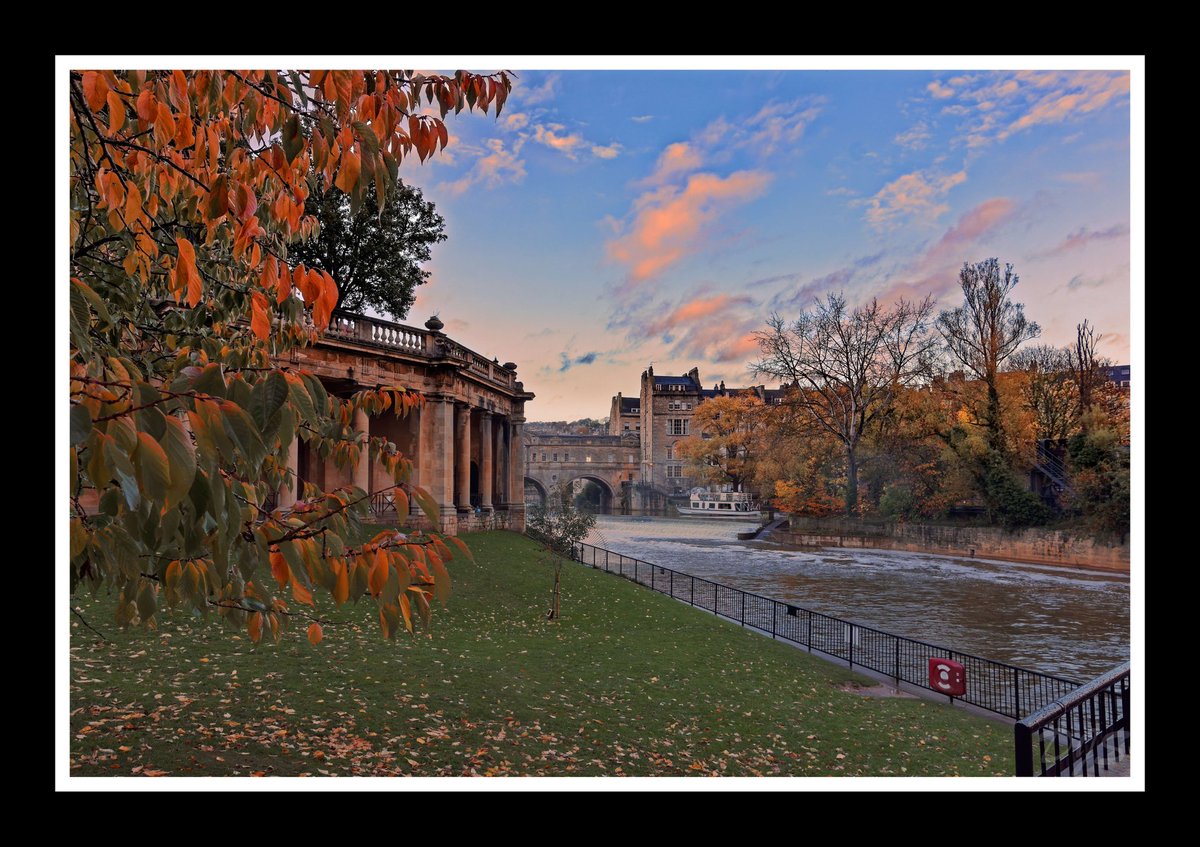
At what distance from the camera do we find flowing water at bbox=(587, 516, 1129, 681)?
45.5 feet

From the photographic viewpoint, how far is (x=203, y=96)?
9.93ft

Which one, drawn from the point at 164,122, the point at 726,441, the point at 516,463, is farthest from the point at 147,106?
the point at 726,441

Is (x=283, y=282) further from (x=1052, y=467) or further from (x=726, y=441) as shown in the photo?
(x=726, y=441)

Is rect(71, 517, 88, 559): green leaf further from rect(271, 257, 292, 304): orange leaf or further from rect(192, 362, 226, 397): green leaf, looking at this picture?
rect(271, 257, 292, 304): orange leaf

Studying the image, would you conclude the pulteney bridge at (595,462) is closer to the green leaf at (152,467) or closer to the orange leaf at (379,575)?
the orange leaf at (379,575)

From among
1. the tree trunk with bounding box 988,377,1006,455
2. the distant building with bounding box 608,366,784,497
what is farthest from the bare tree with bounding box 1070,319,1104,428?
the distant building with bounding box 608,366,784,497

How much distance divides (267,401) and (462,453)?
846 inches

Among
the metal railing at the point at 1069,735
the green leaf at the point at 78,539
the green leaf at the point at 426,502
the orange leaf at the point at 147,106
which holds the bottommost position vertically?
the metal railing at the point at 1069,735

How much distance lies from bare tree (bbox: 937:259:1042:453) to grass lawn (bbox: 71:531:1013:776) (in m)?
17.7

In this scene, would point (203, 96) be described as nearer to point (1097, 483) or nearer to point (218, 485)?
point (218, 485)

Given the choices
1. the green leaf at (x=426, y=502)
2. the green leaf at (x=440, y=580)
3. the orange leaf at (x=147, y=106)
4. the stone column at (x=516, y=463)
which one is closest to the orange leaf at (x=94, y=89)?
the orange leaf at (x=147, y=106)

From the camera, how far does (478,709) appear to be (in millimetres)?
7383

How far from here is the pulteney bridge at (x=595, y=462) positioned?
69.2 meters

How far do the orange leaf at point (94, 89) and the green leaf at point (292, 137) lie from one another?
29.6 inches
